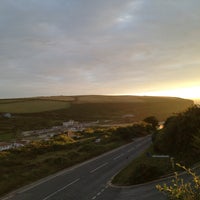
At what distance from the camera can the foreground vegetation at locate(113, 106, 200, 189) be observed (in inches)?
1086

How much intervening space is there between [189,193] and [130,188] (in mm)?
19638

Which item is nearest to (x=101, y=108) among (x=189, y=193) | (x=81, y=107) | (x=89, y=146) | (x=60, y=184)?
(x=81, y=107)

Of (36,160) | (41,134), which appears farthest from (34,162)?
(41,134)

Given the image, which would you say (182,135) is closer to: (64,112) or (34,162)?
(34,162)

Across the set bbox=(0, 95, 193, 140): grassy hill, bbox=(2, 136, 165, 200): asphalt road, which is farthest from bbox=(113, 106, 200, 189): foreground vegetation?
bbox=(0, 95, 193, 140): grassy hill

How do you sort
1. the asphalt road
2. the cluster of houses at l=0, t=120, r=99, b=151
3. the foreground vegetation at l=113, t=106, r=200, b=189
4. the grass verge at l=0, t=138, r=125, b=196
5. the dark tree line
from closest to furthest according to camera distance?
1. the asphalt road
2. the foreground vegetation at l=113, t=106, r=200, b=189
3. the dark tree line
4. the grass verge at l=0, t=138, r=125, b=196
5. the cluster of houses at l=0, t=120, r=99, b=151

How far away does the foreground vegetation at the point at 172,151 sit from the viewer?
27.6 meters

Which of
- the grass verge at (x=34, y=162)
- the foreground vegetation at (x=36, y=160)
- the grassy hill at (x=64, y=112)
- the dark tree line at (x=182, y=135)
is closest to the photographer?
the dark tree line at (x=182, y=135)

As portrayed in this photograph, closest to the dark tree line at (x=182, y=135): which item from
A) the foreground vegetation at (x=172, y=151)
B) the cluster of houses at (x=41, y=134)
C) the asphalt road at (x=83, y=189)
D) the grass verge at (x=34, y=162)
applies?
the foreground vegetation at (x=172, y=151)

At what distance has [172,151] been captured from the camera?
3622 cm

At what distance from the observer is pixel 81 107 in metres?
191

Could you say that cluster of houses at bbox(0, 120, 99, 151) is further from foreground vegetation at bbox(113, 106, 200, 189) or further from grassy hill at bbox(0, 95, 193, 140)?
foreground vegetation at bbox(113, 106, 200, 189)

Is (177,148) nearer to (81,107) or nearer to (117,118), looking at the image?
(117,118)

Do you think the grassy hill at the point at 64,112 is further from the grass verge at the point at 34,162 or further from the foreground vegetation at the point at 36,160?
the grass verge at the point at 34,162
